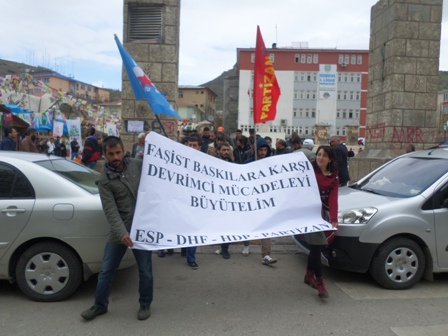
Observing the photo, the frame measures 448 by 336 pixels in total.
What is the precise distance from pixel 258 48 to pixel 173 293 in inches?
170

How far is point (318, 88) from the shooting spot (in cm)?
7675

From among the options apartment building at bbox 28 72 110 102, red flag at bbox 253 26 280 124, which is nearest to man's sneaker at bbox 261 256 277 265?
red flag at bbox 253 26 280 124

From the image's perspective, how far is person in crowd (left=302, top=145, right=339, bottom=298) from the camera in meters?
4.26

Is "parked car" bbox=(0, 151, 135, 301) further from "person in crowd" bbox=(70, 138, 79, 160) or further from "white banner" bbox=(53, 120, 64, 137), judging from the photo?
"white banner" bbox=(53, 120, 64, 137)

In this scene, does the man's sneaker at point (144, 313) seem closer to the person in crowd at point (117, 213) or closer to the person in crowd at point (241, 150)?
the person in crowd at point (117, 213)

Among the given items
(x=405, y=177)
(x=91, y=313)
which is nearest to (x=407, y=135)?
(x=405, y=177)

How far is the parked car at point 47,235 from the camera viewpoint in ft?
13.1

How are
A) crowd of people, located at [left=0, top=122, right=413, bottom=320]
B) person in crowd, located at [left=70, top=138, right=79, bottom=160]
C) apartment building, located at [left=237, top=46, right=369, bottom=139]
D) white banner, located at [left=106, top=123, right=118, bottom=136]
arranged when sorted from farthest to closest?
1. apartment building, located at [left=237, top=46, right=369, bottom=139]
2. white banner, located at [left=106, top=123, right=118, bottom=136]
3. person in crowd, located at [left=70, top=138, right=79, bottom=160]
4. crowd of people, located at [left=0, top=122, right=413, bottom=320]

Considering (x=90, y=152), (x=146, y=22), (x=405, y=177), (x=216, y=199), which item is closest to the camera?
(x=216, y=199)

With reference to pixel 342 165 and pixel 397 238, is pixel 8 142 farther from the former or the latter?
pixel 397 238

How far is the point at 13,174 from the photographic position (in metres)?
4.15

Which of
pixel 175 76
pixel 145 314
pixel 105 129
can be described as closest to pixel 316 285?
pixel 145 314

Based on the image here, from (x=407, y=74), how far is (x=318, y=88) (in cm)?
6977

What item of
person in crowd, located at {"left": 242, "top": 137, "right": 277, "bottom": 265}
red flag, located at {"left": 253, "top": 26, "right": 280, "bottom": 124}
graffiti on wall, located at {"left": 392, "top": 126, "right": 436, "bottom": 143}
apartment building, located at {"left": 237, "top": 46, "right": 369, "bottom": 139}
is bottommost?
person in crowd, located at {"left": 242, "top": 137, "right": 277, "bottom": 265}
